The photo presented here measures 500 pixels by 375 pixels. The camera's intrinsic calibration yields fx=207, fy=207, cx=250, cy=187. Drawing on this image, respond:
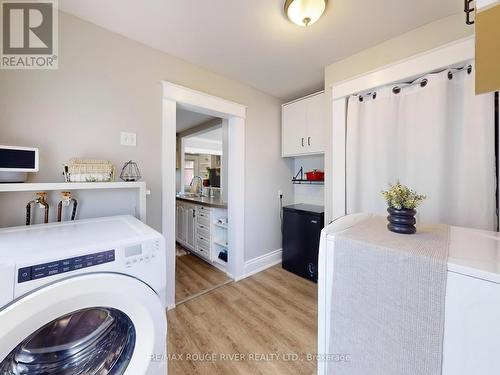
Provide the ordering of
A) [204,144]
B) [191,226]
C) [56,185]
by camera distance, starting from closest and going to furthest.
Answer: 1. [56,185]
2. [191,226]
3. [204,144]

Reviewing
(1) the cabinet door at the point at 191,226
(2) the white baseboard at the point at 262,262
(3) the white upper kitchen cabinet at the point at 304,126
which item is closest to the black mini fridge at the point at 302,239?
(2) the white baseboard at the point at 262,262

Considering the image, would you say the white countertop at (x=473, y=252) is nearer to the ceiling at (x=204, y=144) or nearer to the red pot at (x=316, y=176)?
the red pot at (x=316, y=176)

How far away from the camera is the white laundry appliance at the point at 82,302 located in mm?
631

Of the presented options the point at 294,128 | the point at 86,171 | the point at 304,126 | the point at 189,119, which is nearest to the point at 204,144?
the point at 189,119

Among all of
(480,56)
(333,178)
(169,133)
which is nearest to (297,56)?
(333,178)

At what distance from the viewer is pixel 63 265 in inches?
28.0

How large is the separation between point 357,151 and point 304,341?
5.44 ft

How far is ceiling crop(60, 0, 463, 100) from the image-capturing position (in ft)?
4.48

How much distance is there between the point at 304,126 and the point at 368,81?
2.84ft

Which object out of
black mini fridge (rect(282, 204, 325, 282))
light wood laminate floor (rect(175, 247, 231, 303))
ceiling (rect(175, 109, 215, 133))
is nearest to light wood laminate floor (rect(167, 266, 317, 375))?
light wood laminate floor (rect(175, 247, 231, 303))

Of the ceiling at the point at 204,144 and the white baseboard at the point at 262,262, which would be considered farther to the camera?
the ceiling at the point at 204,144

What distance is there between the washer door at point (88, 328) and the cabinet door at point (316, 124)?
222 cm

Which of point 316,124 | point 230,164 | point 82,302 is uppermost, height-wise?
point 316,124

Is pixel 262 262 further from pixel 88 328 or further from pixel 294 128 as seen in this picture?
pixel 88 328
